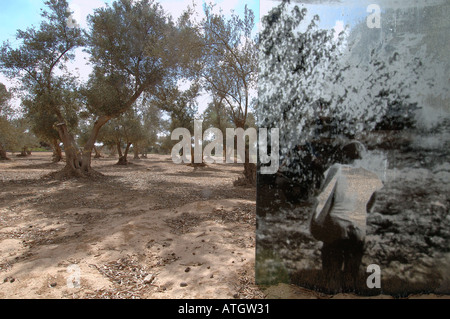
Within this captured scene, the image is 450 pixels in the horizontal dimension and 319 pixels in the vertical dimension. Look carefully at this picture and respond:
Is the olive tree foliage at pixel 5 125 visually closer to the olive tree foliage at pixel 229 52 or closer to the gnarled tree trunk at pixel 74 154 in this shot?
the gnarled tree trunk at pixel 74 154

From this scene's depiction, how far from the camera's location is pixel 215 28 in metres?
10.4

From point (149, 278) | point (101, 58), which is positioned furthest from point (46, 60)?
Answer: point (149, 278)

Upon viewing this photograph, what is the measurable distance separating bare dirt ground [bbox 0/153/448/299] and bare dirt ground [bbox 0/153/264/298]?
1cm

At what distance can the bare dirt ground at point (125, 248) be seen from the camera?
10.3 ft

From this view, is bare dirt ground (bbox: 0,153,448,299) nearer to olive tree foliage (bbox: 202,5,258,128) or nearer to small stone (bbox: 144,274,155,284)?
small stone (bbox: 144,274,155,284)

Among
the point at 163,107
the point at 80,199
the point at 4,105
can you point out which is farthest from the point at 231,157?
the point at 80,199

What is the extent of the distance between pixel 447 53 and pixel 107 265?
198 inches

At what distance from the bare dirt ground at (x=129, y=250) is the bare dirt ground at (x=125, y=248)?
13mm

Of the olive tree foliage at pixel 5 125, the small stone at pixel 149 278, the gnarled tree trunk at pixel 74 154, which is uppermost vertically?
the olive tree foliage at pixel 5 125

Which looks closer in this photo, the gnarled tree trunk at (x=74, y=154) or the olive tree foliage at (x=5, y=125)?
the gnarled tree trunk at (x=74, y=154)

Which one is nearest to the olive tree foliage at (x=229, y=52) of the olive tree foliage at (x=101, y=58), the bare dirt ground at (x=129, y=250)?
the olive tree foliage at (x=101, y=58)

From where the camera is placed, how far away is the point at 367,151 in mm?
2883

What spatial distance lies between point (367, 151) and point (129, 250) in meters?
3.85

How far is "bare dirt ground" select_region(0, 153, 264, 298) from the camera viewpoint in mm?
3135
